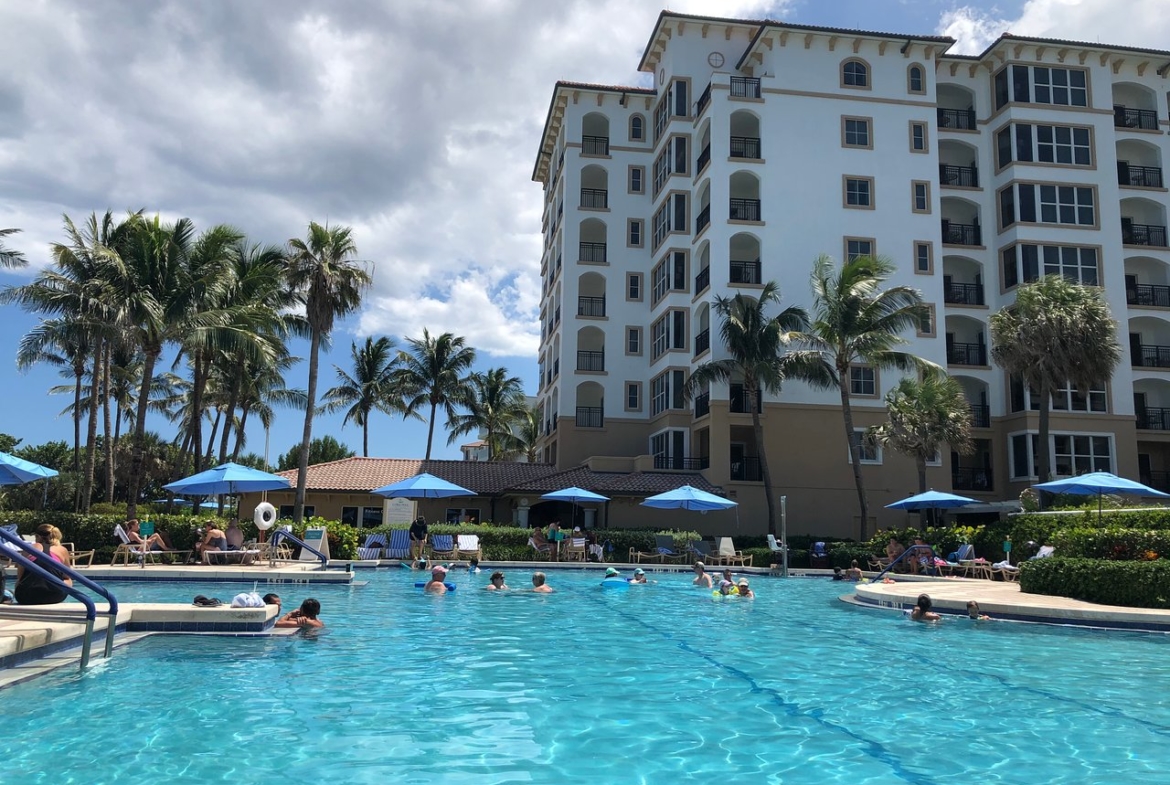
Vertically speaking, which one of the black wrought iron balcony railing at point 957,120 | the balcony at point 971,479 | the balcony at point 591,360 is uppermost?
the black wrought iron balcony railing at point 957,120

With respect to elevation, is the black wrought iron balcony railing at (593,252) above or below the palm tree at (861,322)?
above

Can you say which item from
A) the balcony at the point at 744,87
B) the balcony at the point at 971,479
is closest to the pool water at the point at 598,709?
the balcony at the point at 971,479

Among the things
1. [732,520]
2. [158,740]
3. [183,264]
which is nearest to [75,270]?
[183,264]

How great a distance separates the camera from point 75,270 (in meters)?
30.4

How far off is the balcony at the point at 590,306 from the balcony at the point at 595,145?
7.84m

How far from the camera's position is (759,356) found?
34406 mm

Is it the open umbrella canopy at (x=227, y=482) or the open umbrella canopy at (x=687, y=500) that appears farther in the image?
the open umbrella canopy at (x=687, y=500)

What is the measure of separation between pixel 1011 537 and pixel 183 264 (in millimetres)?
25648

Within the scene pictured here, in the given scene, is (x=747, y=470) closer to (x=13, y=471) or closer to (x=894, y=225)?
(x=894, y=225)

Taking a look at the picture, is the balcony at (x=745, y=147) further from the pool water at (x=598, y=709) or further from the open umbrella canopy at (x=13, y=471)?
the open umbrella canopy at (x=13, y=471)

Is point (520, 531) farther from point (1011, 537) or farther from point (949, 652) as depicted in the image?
point (949, 652)

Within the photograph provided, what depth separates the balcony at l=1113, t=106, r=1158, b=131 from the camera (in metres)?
42.1

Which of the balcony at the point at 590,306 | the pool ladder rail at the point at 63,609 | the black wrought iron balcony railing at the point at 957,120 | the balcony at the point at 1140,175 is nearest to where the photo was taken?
the pool ladder rail at the point at 63,609

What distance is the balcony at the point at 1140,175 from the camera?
1647 inches
